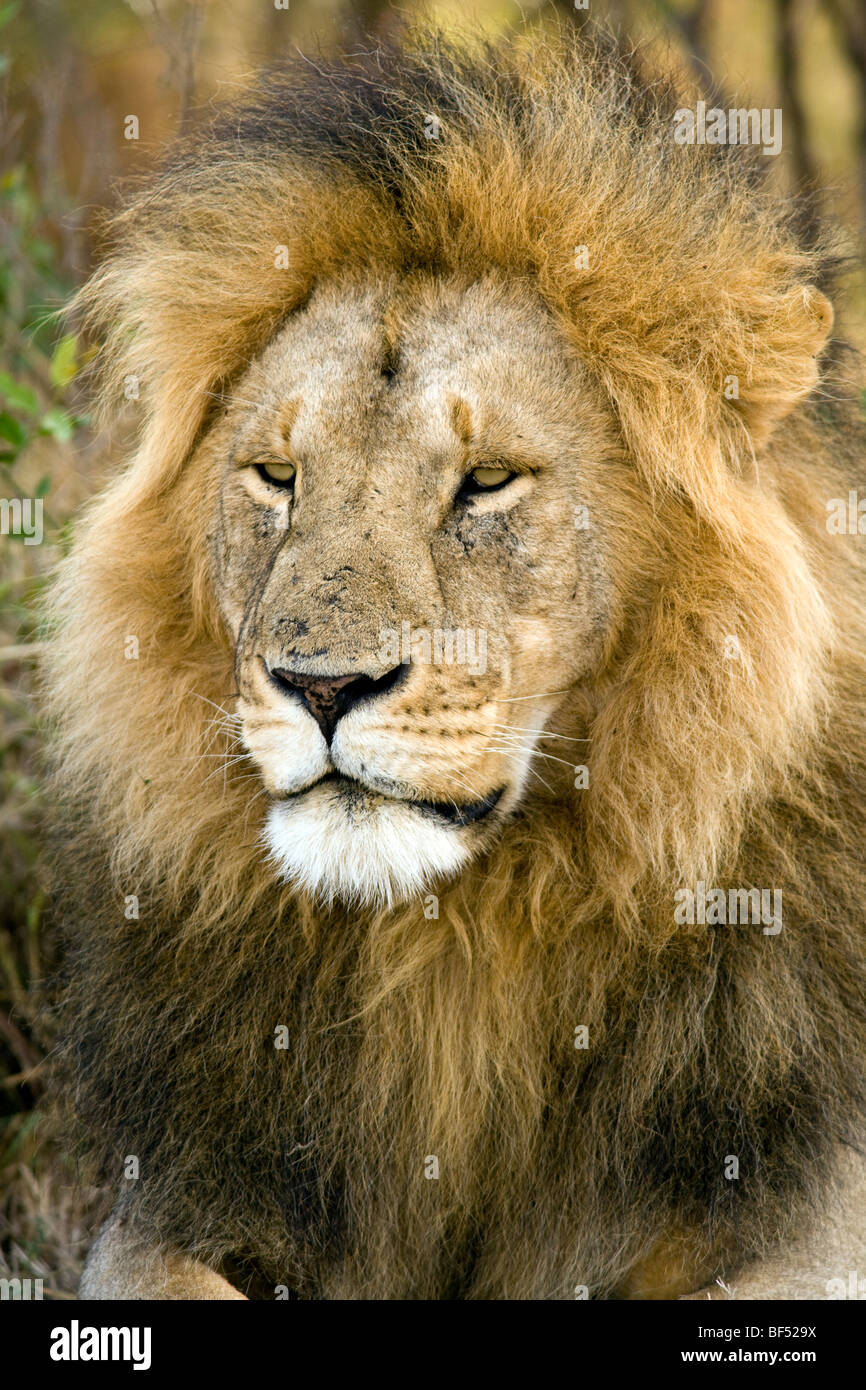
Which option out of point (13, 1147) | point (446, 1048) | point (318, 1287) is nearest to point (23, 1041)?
point (13, 1147)

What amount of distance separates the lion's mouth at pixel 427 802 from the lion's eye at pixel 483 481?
54 centimetres

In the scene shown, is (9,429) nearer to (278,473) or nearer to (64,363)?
(64,363)

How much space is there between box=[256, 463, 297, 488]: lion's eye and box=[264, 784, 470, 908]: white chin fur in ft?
2.21

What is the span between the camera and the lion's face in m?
2.58

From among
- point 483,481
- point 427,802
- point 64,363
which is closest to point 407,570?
point 483,481

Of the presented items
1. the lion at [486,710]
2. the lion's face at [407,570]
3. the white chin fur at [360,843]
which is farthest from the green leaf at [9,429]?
the white chin fur at [360,843]

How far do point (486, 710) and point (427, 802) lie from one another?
0.20 metres

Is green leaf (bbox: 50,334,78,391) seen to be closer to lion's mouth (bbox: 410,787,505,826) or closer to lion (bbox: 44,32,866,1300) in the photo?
lion (bbox: 44,32,866,1300)

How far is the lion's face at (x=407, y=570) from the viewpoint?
8.46ft

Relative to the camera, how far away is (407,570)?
2701mm

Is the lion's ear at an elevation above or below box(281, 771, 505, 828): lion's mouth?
above

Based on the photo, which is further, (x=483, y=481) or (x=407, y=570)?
(x=483, y=481)

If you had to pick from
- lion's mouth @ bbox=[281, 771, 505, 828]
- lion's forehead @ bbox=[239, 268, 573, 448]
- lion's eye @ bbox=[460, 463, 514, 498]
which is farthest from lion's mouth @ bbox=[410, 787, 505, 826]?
lion's forehead @ bbox=[239, 268, 573, 448]

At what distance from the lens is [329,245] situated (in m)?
3.05
